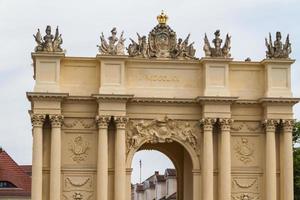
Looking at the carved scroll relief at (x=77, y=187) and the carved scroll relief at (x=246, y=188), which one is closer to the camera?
the carved scroll relief at (x=77, y=187)

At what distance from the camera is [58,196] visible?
131ft

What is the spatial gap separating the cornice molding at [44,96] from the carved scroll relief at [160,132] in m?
2.93

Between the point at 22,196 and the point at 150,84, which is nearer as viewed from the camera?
the point at 150,84

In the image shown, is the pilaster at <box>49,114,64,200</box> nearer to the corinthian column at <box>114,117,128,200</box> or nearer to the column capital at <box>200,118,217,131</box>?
the corinthian column at <box>114,117,128,200</box>

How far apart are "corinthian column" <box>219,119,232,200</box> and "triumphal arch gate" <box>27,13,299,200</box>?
0.04m

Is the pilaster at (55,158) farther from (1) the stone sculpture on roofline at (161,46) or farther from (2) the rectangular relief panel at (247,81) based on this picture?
(2) the rectangular relief panel at (247,81)

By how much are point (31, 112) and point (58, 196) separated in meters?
3.49

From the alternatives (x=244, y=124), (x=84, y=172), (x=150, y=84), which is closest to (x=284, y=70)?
(x=244, y=124)

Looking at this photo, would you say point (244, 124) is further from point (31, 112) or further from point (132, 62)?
point (31, 112)

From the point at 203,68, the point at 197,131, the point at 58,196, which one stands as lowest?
the point at 58,196

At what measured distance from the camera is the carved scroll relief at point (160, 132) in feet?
134

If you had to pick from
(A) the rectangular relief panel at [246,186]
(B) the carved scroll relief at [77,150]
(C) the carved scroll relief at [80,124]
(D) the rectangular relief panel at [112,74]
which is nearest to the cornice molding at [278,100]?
(A) the rectangular relief panel at [246,186]

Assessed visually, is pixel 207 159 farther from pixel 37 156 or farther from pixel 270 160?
pixel 37 156

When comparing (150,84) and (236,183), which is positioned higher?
(150,84)
